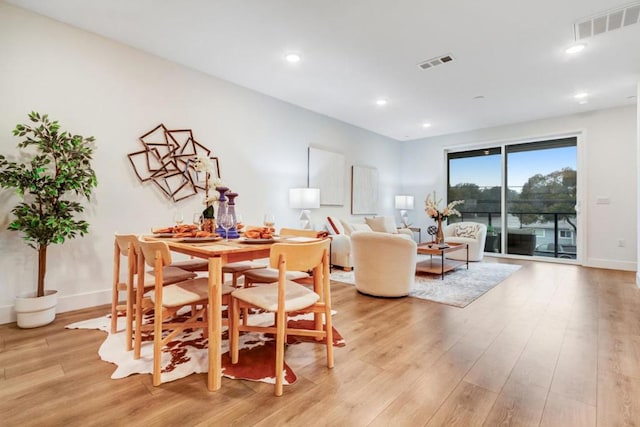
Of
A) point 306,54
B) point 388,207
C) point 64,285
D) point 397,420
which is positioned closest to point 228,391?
point 397,420

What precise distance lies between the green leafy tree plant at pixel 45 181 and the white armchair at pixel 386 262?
2761mm

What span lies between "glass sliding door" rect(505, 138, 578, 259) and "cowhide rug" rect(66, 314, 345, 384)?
5.65 meters

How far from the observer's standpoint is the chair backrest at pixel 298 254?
166 centimetres

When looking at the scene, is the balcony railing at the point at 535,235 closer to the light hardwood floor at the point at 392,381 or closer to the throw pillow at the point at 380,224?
the throw pillow at the point at 380,224

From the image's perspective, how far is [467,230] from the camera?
5.90 metres

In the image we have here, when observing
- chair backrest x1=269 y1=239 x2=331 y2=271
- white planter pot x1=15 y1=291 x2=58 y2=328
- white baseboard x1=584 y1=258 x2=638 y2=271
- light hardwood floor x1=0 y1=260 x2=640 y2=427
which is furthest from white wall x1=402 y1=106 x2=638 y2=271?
white planter pot x1=15 y1=291 x2=58 y2=328

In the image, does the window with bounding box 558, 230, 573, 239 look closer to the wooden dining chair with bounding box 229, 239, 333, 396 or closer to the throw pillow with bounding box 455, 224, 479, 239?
the throw pillow with bounding box 455, 224, 479, 239

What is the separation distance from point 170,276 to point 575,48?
15.3 feet

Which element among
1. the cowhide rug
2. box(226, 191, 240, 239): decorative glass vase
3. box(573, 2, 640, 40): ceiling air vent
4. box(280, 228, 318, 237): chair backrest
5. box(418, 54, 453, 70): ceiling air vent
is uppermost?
box(418, 54, 453, 70): ceiling air vent

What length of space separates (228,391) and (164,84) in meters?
3.36

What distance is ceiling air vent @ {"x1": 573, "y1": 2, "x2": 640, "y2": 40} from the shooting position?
8.76 feet

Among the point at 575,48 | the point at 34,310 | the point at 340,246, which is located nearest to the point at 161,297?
the point at 34,310

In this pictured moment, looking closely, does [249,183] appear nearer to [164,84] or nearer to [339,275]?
[164,84]


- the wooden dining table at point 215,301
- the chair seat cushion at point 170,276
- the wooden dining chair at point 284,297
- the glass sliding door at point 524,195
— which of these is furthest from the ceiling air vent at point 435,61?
the glass sliding door at point 524,195
